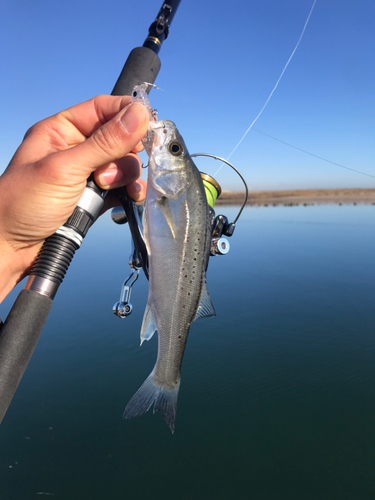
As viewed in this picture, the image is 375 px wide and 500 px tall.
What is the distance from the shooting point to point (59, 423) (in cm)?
412

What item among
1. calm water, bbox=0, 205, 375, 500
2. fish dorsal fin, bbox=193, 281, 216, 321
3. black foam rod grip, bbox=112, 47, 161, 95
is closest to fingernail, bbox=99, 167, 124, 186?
black foam rod grip, bbox=112, 47, 161, 95

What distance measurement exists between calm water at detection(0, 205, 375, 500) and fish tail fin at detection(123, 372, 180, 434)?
2417 millimetres

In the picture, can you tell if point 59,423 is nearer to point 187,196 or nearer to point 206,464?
point 206,464

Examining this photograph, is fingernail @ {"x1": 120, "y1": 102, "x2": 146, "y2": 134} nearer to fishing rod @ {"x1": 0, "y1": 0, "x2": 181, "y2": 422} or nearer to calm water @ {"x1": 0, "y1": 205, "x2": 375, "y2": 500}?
fishing rod @ {"x1": 0, "y1": 0, "x2": 181, "y2": 422}

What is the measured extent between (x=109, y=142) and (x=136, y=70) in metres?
1.12

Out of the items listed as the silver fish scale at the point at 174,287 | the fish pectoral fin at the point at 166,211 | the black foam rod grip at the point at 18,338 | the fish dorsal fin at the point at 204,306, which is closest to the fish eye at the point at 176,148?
the fish pectoral fin at the point at 166,211

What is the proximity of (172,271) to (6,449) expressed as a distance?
3.65 meters

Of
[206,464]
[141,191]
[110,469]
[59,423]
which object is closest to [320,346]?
[206,464]

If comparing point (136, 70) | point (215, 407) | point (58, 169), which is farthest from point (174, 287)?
point (215, 407)

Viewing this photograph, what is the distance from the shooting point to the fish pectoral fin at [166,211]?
5.85 ft

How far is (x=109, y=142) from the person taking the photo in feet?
5.88

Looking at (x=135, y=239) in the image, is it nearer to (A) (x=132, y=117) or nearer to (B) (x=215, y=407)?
(A) (x=132, y=117)

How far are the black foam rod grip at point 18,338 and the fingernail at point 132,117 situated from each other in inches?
38.9

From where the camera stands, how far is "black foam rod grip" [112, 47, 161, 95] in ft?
8.36
